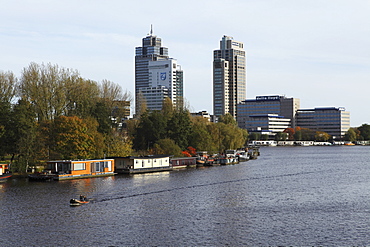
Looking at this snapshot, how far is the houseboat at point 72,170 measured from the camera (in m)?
82.2

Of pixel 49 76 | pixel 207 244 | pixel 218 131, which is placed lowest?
pixel 207 244

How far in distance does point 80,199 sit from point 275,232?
25.4m

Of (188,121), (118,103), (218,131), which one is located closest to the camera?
(118,103)

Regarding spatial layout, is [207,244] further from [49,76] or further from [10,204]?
[49,76]

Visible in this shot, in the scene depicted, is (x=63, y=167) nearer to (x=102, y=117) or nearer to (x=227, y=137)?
(x=102, y=117)

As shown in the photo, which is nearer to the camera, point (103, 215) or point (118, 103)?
point (103, 215)

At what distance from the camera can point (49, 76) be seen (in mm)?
100375

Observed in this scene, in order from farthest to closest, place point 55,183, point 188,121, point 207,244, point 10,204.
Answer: point 188,121, point 55,183, point 10,204, point 207,244

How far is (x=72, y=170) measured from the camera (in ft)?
278

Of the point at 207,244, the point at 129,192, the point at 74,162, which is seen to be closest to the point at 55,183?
the point at 74,162

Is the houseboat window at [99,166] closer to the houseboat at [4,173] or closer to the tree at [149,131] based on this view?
the houseboat at [4,173]

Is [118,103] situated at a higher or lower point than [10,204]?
higher

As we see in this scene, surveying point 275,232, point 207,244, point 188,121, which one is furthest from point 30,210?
point 188,121

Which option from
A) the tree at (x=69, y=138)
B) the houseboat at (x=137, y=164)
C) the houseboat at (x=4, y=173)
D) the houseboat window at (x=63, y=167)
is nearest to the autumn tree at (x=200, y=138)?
the houseboat at (x=137, y=164)
